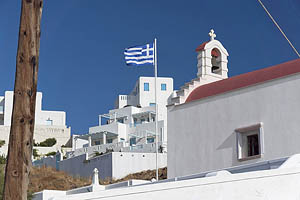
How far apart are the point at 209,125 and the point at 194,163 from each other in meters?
1.72

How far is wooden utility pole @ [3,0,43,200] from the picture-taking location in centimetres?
973

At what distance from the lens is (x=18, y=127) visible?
991 centimetres

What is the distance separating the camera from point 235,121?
24453mm

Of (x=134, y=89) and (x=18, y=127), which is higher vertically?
(x=134, y=89)

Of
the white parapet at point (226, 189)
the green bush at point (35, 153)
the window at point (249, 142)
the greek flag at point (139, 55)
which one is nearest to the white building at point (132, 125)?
the green bush at point (35, 153)

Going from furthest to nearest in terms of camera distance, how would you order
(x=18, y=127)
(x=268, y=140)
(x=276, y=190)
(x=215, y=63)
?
(x=215, y=63)
(x=268, y=140)
(x=276, y=190)
(x=18, y=127)

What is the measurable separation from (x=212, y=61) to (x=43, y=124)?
2391 inches

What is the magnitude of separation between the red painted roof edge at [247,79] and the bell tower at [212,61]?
175 centimetres

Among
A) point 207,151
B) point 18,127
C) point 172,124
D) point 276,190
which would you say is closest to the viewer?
point 18,127

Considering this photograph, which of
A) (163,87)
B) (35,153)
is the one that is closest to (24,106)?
(35,153)

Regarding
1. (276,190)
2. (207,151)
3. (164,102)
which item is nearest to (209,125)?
(207,151)

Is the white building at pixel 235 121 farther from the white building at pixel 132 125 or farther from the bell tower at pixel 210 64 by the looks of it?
the white building at pixel 132 125

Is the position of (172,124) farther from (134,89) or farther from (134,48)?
(134,89)

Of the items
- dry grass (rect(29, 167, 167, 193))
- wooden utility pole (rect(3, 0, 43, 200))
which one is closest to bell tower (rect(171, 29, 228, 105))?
dry grass (rect(29, 167, 167, 193))
